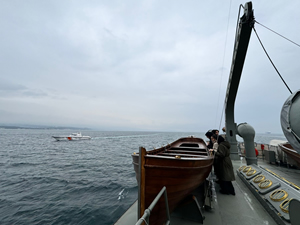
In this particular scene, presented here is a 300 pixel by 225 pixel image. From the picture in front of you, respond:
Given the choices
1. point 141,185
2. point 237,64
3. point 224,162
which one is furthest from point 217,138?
point 237,64

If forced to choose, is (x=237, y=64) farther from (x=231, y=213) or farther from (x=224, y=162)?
(x=231, y=213)

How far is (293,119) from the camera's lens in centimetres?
166

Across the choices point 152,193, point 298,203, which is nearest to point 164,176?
point 152,193

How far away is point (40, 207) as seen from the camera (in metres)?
6.81

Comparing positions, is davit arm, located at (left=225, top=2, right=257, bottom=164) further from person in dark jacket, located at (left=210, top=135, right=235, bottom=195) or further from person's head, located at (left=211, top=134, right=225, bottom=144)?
person in dark jacket, located at (left=210, top=135, right=235, bottom=195)

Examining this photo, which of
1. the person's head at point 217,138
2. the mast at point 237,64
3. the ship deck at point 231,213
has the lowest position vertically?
the ship deck at point 231,213

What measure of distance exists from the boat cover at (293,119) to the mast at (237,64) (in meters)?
5.25

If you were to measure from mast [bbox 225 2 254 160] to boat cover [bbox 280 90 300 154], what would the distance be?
5246 millimetres

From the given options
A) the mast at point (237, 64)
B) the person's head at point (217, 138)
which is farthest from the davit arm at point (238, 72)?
the person's head at point (217, 138)

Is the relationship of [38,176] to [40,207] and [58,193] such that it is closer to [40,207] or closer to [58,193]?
[58,193]

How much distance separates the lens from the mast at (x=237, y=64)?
5.40 metres

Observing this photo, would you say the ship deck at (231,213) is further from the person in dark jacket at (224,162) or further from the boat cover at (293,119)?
the boat cover at (293,119)

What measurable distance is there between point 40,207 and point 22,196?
2364mm

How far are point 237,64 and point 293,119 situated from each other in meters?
6.33
